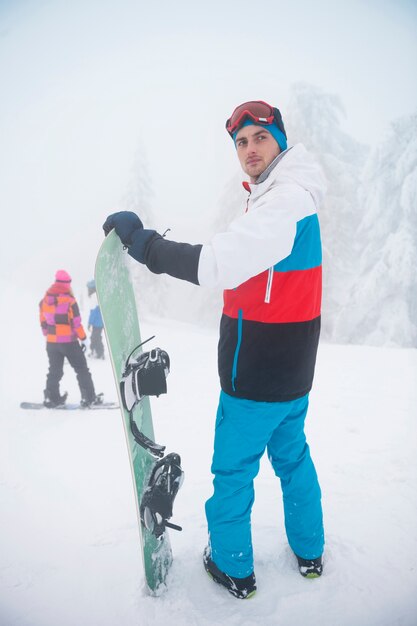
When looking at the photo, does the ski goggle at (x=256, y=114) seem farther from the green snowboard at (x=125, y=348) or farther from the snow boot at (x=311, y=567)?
the snow boot at (x=311, y=567)

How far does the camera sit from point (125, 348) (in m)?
1.80

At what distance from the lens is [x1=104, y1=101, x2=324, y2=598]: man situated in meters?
1.38

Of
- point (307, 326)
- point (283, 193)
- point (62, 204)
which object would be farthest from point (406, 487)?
point (62, 204)

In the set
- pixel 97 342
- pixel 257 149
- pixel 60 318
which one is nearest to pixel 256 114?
pixel 257 149

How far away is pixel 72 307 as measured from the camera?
512cm

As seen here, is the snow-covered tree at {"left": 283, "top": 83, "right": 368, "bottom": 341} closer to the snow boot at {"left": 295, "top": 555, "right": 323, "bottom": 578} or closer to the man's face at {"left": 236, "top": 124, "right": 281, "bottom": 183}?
the snow boot at {"left": 295, "top": 555, "right": 323, "bottom": 578}

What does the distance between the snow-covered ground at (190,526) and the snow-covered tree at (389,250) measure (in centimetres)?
922

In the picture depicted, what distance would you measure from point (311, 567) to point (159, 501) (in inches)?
38.3

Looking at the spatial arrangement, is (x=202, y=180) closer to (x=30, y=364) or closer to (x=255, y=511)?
(x=30, y=364)

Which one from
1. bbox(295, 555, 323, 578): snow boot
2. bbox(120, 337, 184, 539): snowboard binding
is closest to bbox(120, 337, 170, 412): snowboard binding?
bbox(120, 337, 184, 539): snowboard binding

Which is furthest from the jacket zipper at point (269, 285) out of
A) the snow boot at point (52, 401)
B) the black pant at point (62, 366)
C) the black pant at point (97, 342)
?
the black pant at point (97, 342)

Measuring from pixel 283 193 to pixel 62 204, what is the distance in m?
66.1

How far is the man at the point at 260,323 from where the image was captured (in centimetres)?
138

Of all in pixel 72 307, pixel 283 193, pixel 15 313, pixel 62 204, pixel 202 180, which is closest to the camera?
pixel 283 193
